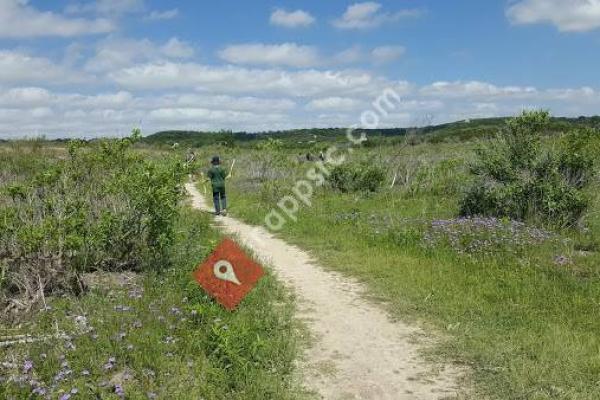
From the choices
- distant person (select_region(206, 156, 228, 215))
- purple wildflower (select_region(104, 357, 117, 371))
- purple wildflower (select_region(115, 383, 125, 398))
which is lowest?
purple wildflower (select_region(115, 383, 125, 398))

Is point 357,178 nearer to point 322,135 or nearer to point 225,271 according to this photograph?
point 225,271

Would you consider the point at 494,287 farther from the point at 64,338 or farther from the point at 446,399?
the point at 64,338

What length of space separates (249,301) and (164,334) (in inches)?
65.1

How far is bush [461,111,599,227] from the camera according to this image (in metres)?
12.4

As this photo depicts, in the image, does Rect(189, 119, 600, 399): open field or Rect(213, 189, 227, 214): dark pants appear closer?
Rect(189, 119, 600, 399): open field

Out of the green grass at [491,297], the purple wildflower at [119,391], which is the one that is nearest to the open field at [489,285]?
the green grass at [491,297]

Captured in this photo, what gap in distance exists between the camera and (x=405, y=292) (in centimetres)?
824

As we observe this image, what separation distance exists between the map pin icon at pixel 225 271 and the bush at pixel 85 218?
4.55 feet

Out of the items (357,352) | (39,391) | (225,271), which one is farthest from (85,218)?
(357,352)

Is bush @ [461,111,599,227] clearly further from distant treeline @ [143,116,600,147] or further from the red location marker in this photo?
distant treeline @ [143,116,600,147]

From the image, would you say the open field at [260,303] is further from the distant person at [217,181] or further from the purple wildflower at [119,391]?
the distant person at [217,181]

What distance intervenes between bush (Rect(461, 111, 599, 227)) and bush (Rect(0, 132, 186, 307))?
8.10 m

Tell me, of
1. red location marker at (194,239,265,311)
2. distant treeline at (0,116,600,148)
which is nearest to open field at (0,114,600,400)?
red location marker at (194,239,265,311)

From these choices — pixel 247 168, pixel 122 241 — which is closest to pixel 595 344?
pixel 122 241
